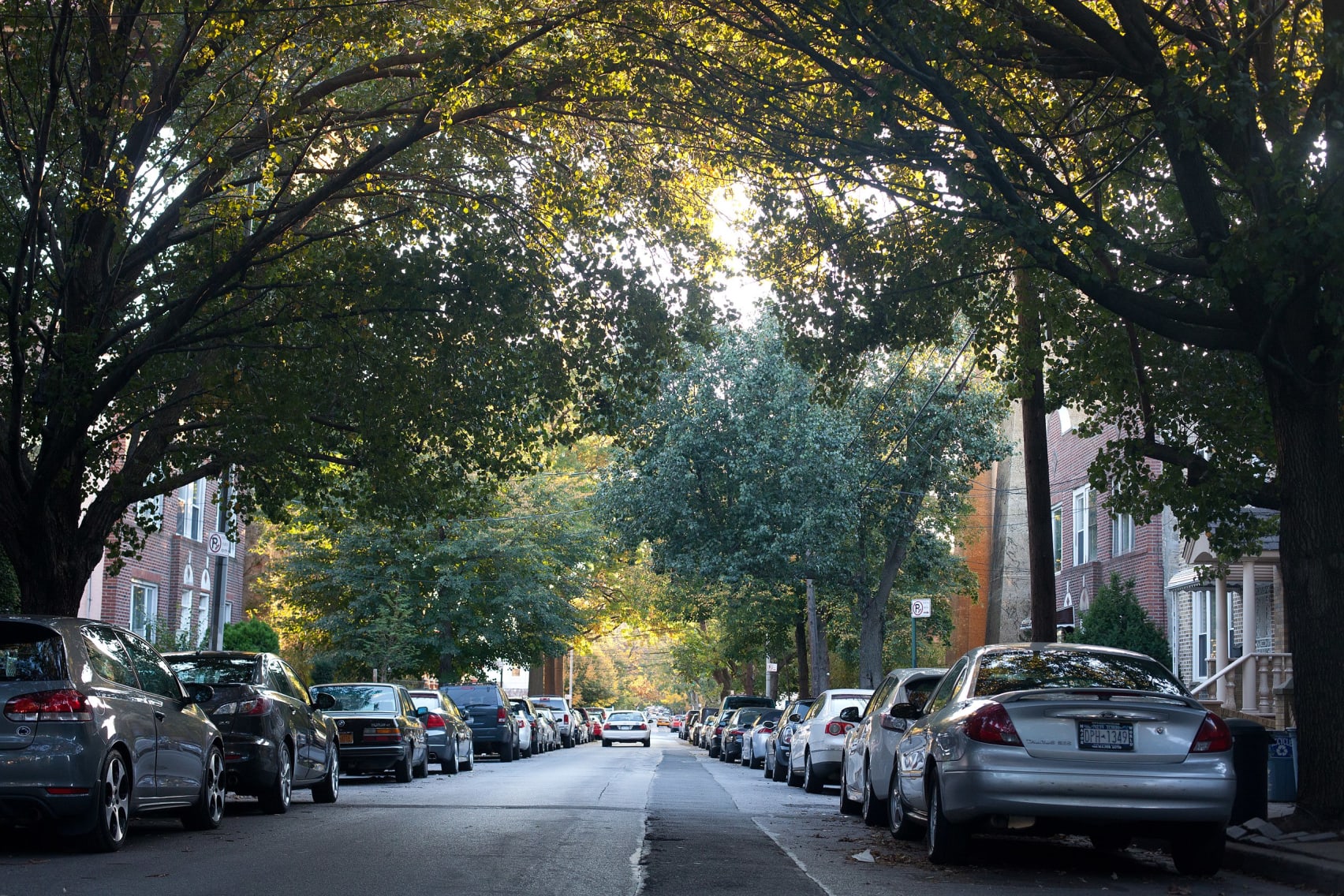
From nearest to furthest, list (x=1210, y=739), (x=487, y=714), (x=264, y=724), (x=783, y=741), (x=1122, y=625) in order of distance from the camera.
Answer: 1. (x=1210, y=739)
2. (x=264, y=724)
3. (x=783, y=741)
4. (x=1122, y=625)
5. (x=487, y=714)

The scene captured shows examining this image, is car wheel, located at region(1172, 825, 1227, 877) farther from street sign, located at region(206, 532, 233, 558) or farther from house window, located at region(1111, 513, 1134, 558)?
house window, located at region(1111, 513, 1134, 558)

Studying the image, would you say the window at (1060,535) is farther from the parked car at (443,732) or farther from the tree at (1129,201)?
the tree at (1129,201)

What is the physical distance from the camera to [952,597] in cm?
5378

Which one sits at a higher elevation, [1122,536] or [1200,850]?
[1122,536]

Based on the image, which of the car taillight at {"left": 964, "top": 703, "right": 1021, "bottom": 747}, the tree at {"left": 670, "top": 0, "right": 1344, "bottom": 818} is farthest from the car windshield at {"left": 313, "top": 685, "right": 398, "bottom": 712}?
the car taillight at {"left": 964, "top": 703, "right": 1021, "bottom": 747}

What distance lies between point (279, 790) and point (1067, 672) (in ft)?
26.1

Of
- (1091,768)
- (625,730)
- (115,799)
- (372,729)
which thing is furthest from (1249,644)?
(625,730)

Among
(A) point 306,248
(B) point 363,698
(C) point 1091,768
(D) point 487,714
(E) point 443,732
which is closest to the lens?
(C) point 1091,768

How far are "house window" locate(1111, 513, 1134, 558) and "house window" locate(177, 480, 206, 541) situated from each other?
21.1 metres

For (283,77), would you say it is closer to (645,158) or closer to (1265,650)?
(645,158)

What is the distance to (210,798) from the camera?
40.8ft

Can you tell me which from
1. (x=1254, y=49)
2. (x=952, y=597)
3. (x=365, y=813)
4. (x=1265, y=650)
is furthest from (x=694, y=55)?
(x=952, y=597)

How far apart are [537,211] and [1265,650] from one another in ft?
49.4

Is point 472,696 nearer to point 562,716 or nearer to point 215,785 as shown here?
point 562,716
